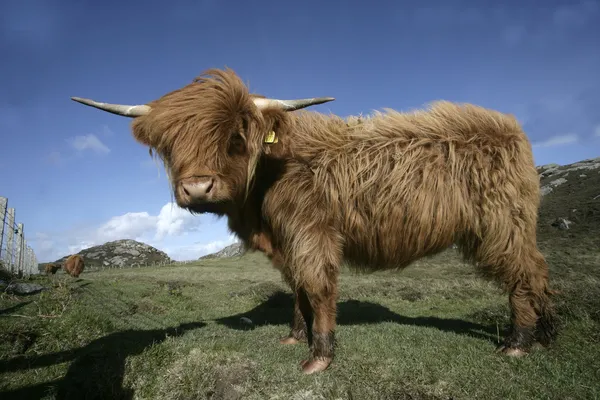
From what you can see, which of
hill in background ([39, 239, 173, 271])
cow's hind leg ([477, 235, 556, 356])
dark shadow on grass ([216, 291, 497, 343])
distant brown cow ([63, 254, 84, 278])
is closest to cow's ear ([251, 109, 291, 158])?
cow's hind leg ([477, 235, 556, 356])

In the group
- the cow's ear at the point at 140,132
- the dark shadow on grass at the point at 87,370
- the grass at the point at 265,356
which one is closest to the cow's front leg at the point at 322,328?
the grass at the point at 265,356

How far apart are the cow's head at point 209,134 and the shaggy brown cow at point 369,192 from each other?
0.06ft

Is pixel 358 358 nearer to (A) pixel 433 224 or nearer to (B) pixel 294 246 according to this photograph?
(B) pixel 294 246

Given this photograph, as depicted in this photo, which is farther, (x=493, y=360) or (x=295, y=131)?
(x=295, y=131)

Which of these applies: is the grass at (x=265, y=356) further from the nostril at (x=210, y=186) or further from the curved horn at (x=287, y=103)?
the curved horn at (x=287, y=103)

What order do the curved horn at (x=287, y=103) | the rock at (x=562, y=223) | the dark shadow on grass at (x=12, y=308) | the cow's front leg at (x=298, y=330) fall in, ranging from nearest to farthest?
1. the curved horn at (x=287, y=103)
2. the cow's front leg at (x=298, y=330)
3. the dark shadow on grass at (x=12, y=308)
4. the rock at (x=562, y=223)

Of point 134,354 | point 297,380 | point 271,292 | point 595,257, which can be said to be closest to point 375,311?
point 271,292

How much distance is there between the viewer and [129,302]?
7.86 metres

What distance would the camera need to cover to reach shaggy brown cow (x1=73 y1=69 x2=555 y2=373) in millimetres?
3959

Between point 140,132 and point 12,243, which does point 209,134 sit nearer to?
point 140,132

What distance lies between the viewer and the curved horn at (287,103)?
4047 millimetres

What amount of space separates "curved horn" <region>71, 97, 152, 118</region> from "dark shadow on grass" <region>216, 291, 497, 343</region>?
3859mm

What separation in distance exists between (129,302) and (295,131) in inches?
230

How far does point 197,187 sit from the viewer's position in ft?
11.0
